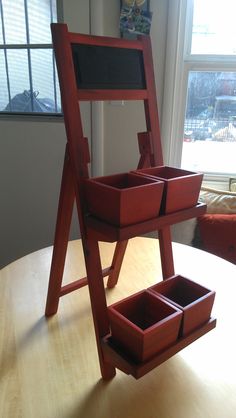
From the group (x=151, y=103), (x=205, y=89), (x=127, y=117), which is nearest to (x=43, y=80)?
(x=127, y=117)

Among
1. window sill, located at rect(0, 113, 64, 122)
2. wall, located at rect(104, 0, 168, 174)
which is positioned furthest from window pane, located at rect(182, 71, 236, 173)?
window sill, located at rect(0, 113, 64, 122)

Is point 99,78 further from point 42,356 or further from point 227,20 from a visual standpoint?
point 227,20

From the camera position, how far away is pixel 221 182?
1.94 metres

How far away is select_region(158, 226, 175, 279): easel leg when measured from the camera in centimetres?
92

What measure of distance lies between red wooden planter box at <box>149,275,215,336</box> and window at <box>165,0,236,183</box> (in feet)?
3.51

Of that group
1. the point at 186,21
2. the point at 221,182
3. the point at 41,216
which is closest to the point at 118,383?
the point at 41,216

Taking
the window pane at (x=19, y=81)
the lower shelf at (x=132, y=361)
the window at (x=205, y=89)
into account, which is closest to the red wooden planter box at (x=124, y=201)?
the lower shelf at (x=132, y=361)

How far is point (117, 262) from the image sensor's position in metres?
1.10

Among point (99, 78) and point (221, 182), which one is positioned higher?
point (99, 78)

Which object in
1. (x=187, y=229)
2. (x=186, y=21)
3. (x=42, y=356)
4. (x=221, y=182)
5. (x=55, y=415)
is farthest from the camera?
(x=221, y=182)

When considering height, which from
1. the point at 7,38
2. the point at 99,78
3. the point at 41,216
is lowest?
the point at 41,216

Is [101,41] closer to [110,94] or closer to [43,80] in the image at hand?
[110,94]

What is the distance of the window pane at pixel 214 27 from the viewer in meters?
1.60

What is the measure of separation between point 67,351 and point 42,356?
65mm
